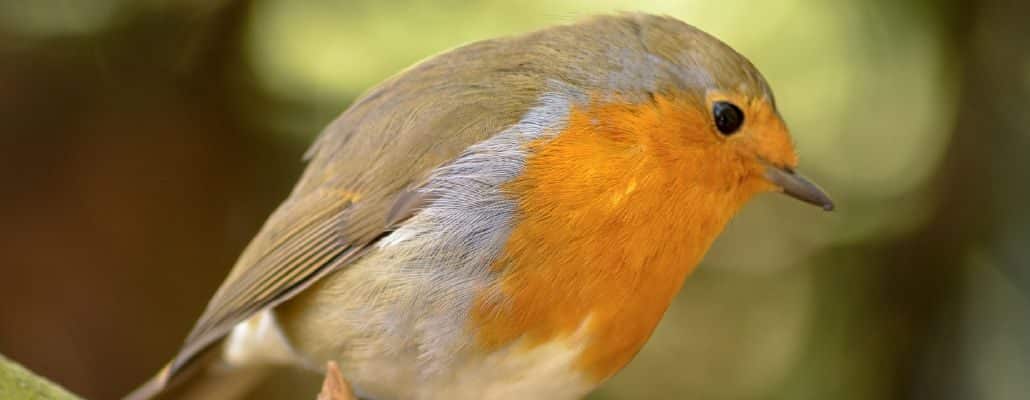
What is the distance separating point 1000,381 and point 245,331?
269 centimetres

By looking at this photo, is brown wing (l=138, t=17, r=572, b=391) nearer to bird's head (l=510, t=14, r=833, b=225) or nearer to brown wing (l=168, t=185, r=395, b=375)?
brown wing (l=168, t=185, r=395, b=375)

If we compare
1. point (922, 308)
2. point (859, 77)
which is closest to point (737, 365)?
point (922, 308)

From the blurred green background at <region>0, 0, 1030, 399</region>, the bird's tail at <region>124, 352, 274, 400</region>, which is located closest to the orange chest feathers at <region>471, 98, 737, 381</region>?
the bird's tail at <region>124, 352, 274, 400</region>

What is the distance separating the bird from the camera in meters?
2.18

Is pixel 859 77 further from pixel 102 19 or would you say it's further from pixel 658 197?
pixel 102 19

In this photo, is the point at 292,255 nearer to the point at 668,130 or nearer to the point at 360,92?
the point at 668,130

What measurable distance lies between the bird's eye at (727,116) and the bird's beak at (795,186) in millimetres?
121

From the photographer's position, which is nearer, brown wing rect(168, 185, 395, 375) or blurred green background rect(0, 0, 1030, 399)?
brown wing rect(168, 185, 395, 375)

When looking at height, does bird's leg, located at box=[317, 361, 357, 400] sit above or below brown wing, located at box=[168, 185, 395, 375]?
below

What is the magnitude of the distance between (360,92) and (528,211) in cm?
215

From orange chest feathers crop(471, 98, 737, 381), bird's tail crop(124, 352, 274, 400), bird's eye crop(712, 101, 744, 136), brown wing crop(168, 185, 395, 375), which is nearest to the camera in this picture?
orange chest feathers crop(471, 98, 737, 381)

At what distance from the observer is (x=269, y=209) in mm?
4516

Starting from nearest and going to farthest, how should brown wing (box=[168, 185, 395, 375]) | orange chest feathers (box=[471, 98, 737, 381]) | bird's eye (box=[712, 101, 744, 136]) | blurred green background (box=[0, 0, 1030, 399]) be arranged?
orange chest feathers (box=[471, 98, 737, 381]) < bird's eye (box=[712, 101, 744, 136]) < brown wing (box=[168, 185, 395, 375]) < blurred green background (box=[0, 0, 1030, 399])

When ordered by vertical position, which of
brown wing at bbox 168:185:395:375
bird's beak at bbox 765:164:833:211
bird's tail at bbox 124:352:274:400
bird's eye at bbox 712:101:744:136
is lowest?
bird's tail at bbox 124:352:274:400
